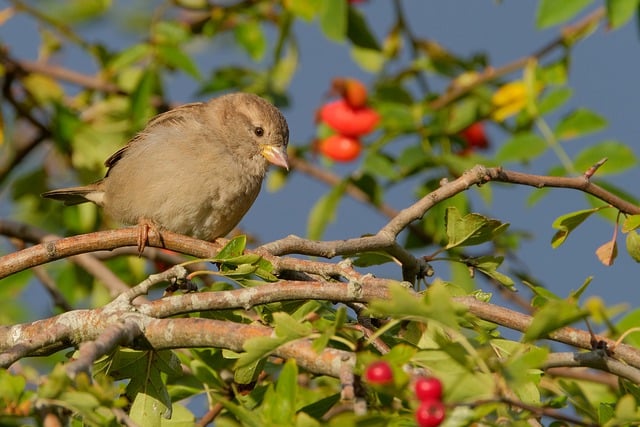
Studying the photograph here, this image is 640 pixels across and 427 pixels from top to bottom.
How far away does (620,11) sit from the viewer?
4.12 meters

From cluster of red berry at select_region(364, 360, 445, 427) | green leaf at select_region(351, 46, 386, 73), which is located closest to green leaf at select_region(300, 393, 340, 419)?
cluster of red berry at select_region(364, 360, 445, 427)

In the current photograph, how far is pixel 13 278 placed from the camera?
19.5 ft

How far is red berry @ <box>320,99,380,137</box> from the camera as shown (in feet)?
19.7

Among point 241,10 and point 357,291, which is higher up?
point 241,10

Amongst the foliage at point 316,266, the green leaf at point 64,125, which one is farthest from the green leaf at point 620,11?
the green leaf at point 64,125

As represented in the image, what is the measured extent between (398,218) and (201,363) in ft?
2.76

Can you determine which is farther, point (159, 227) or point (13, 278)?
point (13, 278)

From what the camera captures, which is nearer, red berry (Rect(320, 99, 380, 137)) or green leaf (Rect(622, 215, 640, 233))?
green leaf (Rect(622, 215, 640, 233))

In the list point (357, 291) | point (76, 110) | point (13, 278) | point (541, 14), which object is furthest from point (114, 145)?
point (357, 291)

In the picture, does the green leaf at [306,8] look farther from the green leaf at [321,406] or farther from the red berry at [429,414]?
the red berry at [429,414]

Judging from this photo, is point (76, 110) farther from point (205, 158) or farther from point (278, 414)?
point (278, 414)

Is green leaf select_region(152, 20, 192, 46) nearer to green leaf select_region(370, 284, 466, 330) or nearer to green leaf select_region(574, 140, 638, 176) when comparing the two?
green leaf select_region(574, 140, 638, 176)

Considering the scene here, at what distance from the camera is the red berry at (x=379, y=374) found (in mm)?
2123

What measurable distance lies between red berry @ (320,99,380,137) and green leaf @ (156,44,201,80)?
85 cm
